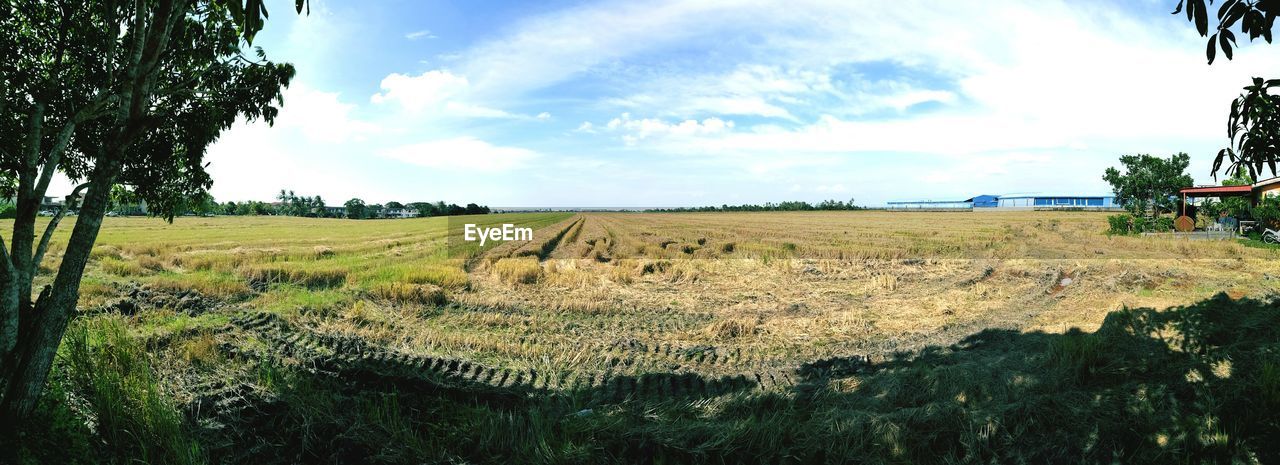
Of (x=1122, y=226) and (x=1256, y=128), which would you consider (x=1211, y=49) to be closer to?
(x=1256, y=128)

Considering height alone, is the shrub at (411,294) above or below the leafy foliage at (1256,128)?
below

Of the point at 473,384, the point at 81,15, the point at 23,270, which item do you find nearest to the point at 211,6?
the point at 81,15

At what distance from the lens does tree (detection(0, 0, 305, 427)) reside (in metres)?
4.14

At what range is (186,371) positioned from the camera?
5809 millimetres

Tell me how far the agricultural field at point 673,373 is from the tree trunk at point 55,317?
0.97 ft

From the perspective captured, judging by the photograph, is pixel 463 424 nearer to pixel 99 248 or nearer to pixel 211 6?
pixel 211 6

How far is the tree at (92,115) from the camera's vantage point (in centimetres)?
414

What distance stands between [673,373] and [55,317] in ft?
19.6

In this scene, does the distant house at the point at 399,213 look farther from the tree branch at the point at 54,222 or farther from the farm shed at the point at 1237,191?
the farm shed at the point at 1237,191

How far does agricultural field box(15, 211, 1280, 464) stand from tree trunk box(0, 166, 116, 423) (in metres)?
0.30

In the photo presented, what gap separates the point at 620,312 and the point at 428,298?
421cm

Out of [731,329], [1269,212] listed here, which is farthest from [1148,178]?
[731,329]

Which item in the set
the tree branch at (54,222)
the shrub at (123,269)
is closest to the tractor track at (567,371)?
the tree branch at (54,222)

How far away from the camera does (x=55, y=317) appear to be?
163 inches
